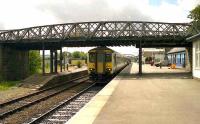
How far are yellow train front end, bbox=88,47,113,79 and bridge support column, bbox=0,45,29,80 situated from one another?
18555 mm

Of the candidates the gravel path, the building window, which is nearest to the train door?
the building window

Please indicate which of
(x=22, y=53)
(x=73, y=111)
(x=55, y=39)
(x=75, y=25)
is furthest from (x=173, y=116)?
(x=22, y=53)

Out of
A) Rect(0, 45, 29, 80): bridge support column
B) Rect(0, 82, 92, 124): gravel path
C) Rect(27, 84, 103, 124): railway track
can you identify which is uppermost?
Rect(0, 45, 29, 80): bridge support column

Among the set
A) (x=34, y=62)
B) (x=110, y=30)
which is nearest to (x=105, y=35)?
(x=110, y=30)

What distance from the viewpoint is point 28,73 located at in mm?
62125

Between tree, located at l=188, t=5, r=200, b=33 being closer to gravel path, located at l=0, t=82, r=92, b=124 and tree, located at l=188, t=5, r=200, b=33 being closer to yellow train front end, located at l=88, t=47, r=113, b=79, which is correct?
yellow train front end, located at l=88, t=47, r=113, b=79

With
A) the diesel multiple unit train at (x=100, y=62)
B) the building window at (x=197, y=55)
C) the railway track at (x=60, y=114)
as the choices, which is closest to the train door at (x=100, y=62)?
the diesel multiple unit train at (x=100, y=62)

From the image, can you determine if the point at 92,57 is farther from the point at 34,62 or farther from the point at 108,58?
the point at 34,62

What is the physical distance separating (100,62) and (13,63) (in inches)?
886

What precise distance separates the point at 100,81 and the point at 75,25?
1518 centimetres

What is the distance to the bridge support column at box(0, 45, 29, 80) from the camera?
5181 cm

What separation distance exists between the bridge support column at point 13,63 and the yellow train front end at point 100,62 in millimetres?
18555

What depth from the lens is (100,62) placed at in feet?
116

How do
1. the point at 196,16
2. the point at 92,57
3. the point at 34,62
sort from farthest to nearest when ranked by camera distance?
the point at 34,62
the point at 196,16
the point at 92,57
